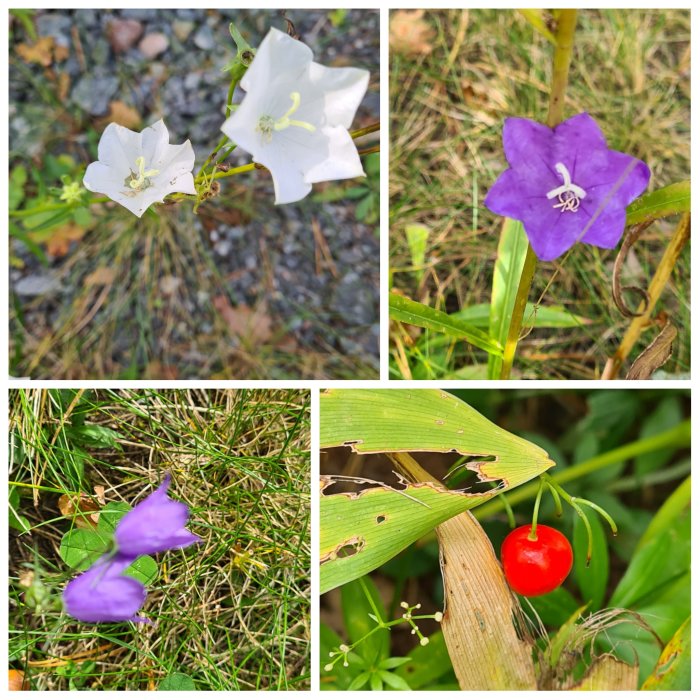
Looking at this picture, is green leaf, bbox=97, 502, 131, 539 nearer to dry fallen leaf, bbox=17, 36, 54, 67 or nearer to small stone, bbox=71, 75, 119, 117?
small stone, bbox=71, 75, 119, 117

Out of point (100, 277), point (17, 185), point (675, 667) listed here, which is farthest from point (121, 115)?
point (675, 667)

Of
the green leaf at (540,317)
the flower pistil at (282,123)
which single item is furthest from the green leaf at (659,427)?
the flower pistil at (282,123)

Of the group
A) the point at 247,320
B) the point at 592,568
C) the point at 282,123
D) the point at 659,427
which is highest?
the point at 282,123

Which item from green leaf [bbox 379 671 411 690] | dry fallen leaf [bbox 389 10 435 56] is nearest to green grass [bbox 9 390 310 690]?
green leaf [bbox 379 671 411 690]

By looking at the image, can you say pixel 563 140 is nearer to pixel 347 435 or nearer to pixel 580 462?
pixel 347 435

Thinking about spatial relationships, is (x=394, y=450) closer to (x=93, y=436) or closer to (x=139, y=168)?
(x=93, y=436)

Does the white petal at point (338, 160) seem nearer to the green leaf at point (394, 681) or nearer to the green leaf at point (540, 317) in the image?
the green leaf at point (540, 317)
